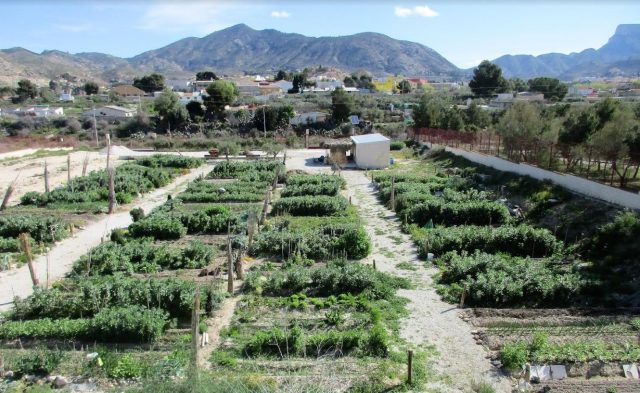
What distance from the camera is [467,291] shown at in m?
13.7

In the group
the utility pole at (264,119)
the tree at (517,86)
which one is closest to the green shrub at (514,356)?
the utility pole at (264,119)

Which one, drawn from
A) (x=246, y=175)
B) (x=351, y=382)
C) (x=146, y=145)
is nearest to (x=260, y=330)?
(x=351, y=382)

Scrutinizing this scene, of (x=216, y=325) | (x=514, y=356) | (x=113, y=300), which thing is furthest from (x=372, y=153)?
(x=514, y=356)

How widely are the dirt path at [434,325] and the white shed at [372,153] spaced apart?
17018mm

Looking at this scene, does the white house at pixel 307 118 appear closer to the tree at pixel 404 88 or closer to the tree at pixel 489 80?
the tree at pixel 489 80

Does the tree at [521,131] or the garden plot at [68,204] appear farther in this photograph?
the tree at [521,131]

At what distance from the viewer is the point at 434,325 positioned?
12289 millimetres

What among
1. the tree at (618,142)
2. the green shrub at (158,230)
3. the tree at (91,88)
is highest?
the tree at (91,88)

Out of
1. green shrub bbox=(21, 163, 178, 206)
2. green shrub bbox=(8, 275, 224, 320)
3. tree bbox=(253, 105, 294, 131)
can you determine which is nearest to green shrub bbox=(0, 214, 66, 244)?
green shrub bbox=(21, 163, 178, 206)

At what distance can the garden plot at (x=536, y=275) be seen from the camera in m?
10.6

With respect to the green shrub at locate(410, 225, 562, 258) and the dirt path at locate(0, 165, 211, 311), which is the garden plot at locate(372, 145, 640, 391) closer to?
the green shrub at locate(410, 225, 562, 258)

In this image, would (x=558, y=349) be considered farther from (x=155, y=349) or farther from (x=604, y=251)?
(x=155, y=349)

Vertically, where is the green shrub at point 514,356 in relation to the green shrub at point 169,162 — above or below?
below

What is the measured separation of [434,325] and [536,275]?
4.11 metres
